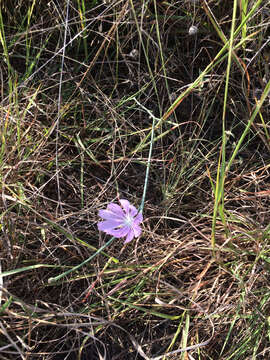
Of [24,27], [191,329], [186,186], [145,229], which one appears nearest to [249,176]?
[186,186]

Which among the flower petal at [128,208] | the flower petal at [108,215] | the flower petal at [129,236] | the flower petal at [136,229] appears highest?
the flower petal at [128,208]

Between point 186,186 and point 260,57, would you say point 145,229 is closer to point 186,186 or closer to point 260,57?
point 186,186

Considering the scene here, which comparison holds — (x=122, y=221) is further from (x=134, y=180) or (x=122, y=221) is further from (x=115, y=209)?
(x=134, y=180)

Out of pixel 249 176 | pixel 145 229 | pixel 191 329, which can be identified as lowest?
pixel 191 329

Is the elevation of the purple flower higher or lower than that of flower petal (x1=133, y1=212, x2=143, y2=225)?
lower

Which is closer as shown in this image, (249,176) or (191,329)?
(191,329)

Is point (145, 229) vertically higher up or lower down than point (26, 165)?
lower down
